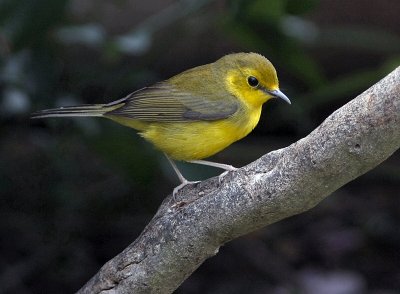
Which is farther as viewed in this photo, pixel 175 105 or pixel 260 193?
pixel 175 105

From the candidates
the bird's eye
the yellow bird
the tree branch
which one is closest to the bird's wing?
the yellow bird

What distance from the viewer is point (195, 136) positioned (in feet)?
12.9

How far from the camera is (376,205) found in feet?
20.6

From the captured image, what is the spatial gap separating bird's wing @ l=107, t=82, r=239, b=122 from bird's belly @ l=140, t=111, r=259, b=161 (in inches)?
1.3

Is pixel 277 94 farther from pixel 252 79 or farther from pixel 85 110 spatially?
pixel 85 110

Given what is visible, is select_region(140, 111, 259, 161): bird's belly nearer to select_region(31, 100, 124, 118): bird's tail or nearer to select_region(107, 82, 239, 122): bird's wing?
select_region(107, 82, 239, 122): bird's wing

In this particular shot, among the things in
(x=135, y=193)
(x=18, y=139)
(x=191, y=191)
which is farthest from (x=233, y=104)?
(x=18, y=139)

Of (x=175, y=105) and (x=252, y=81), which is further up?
(x=175, y=105)

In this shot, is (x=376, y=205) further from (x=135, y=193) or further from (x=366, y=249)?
(x=135, y=193)

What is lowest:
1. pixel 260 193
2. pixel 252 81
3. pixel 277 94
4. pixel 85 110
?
pixel 260 193

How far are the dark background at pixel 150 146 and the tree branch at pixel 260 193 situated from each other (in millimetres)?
1331

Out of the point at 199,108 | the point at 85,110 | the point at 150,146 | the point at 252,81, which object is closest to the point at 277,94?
the point at 252,81

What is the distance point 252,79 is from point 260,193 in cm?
124

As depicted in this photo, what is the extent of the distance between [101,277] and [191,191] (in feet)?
1.58
